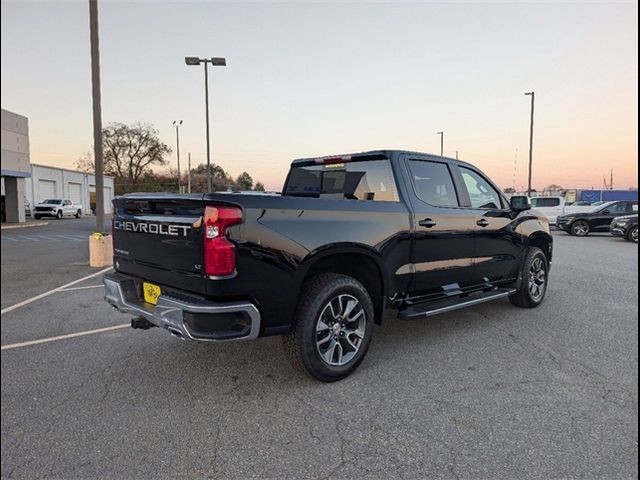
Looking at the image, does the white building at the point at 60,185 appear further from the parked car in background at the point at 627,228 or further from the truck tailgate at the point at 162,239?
the truck tailgate at the point at 162,239

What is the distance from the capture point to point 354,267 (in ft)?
12.9

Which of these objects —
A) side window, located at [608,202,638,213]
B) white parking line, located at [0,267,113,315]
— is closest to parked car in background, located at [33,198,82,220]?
white parking line, located at [0,267,113,315]

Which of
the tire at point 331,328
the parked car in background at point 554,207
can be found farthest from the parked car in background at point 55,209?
the tire at point 331,328

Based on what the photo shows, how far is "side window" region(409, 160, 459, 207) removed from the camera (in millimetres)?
4449

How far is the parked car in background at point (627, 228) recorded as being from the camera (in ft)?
53.2

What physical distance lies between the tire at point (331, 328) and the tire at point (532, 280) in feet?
9.57

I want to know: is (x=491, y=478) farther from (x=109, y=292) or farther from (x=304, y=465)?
(x=109, y=292)

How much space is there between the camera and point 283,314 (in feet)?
10.7

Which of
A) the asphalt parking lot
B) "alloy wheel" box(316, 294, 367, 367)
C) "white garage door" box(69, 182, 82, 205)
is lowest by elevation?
the asphalt parking lot

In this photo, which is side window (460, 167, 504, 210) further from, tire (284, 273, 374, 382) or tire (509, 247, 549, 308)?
tire (284, 273, 374, 382)

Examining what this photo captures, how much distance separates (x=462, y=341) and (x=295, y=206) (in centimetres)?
244

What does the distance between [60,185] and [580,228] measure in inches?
1632

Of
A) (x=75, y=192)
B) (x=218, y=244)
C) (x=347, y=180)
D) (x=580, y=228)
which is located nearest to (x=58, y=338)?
(x=218, y=244)

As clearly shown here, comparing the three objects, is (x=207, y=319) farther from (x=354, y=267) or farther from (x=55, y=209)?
(x=55, y=209)
